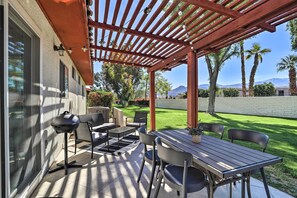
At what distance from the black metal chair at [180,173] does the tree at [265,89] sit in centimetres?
1795

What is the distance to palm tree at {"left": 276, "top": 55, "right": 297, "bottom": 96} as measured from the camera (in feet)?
45.6

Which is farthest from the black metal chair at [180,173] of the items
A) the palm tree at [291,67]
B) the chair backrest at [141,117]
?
the palm tree at [291,67]

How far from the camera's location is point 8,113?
1726 mm

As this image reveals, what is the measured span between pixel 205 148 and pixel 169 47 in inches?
119

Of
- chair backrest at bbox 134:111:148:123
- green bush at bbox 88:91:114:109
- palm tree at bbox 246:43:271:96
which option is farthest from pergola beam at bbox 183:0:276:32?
palm tree at bbox 246:43:271:96

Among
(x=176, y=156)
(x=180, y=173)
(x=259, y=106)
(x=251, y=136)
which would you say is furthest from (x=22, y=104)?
(x=259, y=106)

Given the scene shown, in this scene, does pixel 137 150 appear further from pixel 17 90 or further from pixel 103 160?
pixel 17 90

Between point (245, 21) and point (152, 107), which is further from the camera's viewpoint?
point (152, 107)

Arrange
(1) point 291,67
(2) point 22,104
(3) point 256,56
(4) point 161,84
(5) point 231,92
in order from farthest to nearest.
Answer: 1. (4) point 161,84
2. (5) point 231,92
3. (3) point 256,56
4. (1) point 291,67
5. (2) point 22,104

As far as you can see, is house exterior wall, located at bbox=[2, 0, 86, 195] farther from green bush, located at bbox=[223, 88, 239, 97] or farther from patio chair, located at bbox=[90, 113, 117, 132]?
green bush, located at bbox=[223, 88, 239, 97]

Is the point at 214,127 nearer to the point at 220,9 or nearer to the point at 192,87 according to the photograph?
the point at 192,87

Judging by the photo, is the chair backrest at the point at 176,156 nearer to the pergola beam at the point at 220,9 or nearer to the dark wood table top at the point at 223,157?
the dark wood table top at the point at 223,157

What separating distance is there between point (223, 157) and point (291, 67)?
1744cm

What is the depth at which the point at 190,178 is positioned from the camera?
1.98 metres
